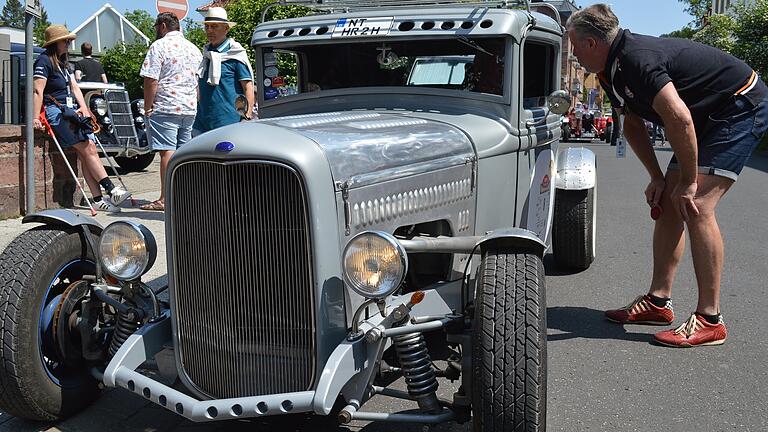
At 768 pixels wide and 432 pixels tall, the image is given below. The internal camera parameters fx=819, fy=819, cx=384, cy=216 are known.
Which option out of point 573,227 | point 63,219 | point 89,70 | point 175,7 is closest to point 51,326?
point 63,219

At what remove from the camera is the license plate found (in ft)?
14.5

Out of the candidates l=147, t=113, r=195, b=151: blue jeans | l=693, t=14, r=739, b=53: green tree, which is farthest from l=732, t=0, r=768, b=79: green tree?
l=147, t=113, r=195, b=151: blue jeans

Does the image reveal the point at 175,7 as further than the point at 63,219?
Yes

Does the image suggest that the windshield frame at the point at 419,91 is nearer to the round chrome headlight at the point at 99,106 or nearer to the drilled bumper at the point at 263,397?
the drilled bumper at the point at 263,397

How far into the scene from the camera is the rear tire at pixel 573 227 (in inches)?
226

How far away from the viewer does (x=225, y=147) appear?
2.83 m

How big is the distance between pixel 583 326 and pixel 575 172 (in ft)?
4.30

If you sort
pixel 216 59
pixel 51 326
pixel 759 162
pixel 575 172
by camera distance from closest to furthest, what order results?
1. pixel 51 326
2. pixel 575 172
3. pixel 216 59
4. pixel 759 162

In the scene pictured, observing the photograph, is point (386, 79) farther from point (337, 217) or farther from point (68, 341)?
point (68, 341)

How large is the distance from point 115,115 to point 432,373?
9.33 meters

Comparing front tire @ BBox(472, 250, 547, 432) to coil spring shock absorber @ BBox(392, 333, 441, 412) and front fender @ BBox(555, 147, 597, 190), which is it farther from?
front fender @ BBox(555, 147, 597, 190)

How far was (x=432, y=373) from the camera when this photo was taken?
9.65 ft

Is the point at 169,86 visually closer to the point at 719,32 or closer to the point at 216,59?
the point at 216,59

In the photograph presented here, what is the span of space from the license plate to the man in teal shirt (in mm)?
2417
